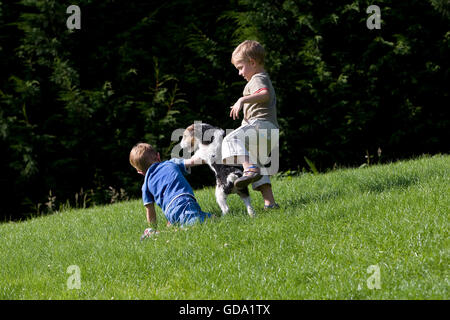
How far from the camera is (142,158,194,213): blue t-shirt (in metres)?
5.37

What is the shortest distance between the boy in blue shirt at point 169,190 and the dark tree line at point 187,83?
4.03 m

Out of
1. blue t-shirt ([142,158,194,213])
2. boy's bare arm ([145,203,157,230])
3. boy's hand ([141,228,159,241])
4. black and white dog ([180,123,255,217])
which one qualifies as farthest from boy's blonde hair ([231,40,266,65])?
boy's hand ([141,228,159,241])

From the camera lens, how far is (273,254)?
4.32m

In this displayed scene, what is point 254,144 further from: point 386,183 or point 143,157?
point 386,183

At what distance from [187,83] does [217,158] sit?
5.57 metres

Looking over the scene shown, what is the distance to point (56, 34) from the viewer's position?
976 cm

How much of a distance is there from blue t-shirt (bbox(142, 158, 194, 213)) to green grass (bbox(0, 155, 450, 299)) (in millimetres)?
379

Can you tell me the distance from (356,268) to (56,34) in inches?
310

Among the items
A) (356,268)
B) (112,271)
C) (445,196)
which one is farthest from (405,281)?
(112,271)

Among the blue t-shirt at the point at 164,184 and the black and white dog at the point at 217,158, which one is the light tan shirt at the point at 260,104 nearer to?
the black and white dog at the point at 217,158

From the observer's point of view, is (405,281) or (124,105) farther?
(124,105)
